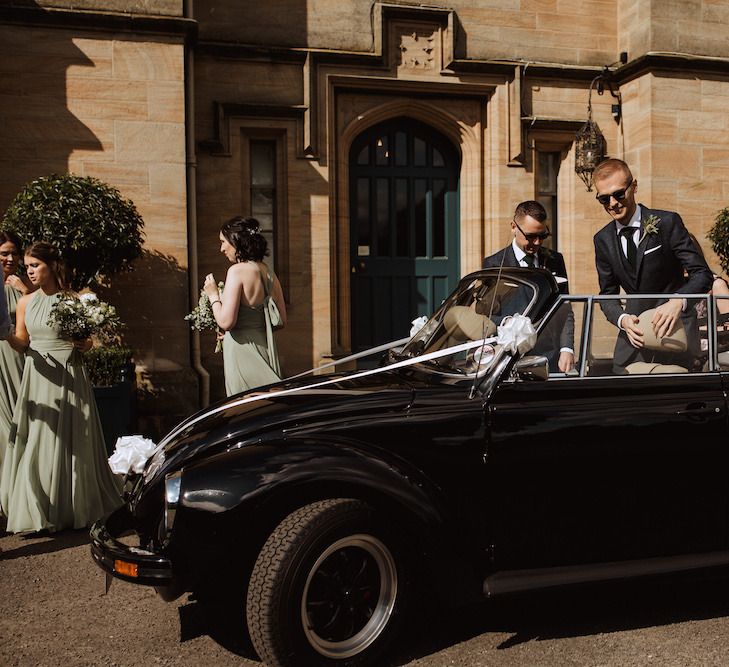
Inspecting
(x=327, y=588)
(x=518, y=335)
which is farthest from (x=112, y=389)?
(x=518, y=335)

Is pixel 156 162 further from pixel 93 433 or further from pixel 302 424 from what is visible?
pixel 302 424

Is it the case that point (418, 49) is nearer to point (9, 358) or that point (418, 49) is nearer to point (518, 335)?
point (9, 358)

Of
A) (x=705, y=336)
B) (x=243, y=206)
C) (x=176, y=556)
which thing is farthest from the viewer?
(x=243, y=206)

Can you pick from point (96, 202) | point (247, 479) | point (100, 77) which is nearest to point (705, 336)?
point (247, 479)

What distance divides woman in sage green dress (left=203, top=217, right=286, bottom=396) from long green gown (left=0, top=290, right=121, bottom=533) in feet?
3.30

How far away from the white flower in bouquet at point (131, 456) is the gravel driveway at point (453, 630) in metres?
0.71

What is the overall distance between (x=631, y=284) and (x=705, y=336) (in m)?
0.93

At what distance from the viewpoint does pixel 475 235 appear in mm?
10414

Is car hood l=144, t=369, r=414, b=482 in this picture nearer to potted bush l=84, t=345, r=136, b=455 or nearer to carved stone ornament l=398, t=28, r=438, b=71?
potted bush l=84, t=345, r=136, b=455

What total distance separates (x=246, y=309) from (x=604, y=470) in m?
2.83

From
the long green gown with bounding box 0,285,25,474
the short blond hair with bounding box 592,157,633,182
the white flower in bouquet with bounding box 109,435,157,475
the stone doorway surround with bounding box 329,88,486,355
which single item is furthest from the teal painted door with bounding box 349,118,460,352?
the white flower in bouquet with bounding box 109,435,157,475

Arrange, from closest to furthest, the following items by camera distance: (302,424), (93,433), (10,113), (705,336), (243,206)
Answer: (302,424) → (705,336) → (93,433) → (10,113) → (243,206)

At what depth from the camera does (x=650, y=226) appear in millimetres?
4457

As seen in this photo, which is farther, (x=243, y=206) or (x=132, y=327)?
(x=243, y=206)
